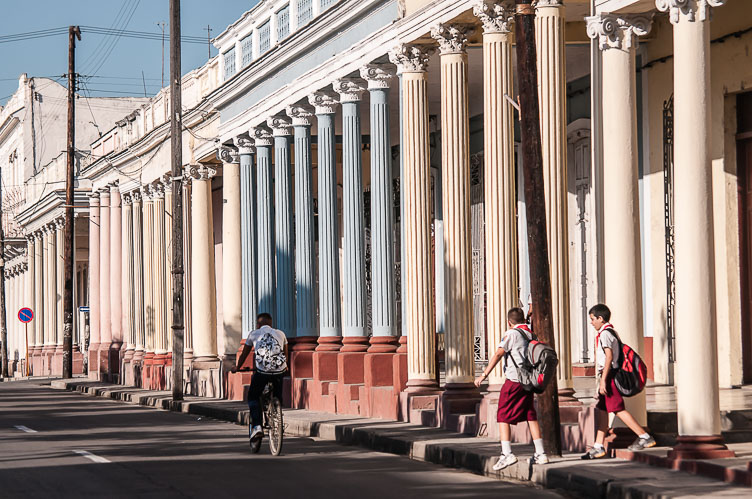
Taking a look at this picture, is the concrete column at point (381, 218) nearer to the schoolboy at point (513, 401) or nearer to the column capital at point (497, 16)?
the column capital at point (497, 16)

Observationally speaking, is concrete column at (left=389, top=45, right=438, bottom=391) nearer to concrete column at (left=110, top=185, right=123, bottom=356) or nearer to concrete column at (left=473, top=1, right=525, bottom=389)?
concrete column at (left=473, top=1, right=525, bottom=389)

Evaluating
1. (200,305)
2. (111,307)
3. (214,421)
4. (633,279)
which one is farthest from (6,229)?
(633,279)

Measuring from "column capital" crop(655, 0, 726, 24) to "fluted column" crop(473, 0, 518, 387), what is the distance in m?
4.76

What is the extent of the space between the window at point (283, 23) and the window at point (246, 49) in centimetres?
208

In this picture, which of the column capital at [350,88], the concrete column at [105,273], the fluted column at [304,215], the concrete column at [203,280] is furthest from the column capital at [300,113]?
the concrete column at [105,273]

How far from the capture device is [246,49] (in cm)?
3200

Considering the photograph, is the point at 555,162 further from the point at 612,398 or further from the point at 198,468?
the point at 198,468

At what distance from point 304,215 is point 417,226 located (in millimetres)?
6039

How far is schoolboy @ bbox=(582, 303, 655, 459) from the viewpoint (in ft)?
48.7

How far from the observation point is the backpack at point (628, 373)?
14.9 metres

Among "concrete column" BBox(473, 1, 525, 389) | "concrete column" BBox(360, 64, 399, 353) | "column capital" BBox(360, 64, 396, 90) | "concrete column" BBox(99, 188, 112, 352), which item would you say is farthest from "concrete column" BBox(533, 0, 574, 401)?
"concrete column" BBox(99, 188, 112, 352)

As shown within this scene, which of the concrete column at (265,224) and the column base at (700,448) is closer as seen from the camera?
the column base at (700,448)

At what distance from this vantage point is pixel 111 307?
46594 millimetres

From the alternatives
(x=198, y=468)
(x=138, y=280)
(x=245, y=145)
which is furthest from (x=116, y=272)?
(x=198, y=468)
